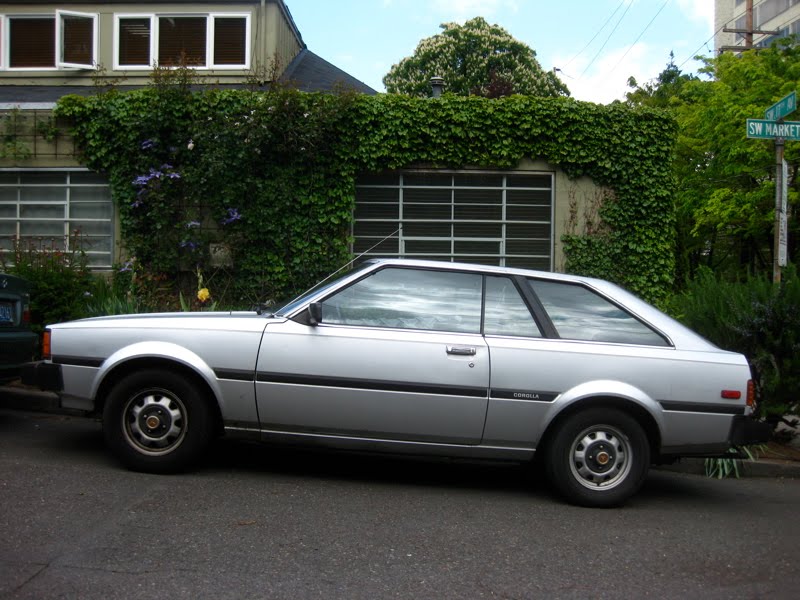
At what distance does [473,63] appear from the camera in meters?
37.9

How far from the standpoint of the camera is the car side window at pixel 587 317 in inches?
219

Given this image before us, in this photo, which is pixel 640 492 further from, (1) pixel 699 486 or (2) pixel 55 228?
(2) pixel 55 228

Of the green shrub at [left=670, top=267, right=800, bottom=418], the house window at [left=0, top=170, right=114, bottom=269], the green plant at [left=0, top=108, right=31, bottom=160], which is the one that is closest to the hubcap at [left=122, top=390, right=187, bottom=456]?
the green shrub at [left=670, top=267, right=800, bottom=418]

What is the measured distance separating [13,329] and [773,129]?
7.32 metres

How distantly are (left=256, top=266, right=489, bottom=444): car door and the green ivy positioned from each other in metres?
6.51

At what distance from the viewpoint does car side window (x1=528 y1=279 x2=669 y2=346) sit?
5562 millimetres

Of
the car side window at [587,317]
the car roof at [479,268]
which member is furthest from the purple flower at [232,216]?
the car side window at [587,317]

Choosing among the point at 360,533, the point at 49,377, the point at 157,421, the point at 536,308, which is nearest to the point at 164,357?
the point at 157,421

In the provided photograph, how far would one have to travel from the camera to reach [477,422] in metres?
5.37

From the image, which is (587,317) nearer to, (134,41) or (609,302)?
(609,302)

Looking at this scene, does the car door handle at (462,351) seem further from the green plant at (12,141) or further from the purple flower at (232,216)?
the green plant at (12,141)

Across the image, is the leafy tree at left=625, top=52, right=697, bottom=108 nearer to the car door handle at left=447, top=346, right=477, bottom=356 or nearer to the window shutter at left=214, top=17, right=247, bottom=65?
the window shutter at left=214, top=17, right=247, bottom=65

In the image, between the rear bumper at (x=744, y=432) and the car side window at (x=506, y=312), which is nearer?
the rear bumper at (x=744, y=432)

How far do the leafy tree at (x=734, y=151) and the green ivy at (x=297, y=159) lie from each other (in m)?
7.11
